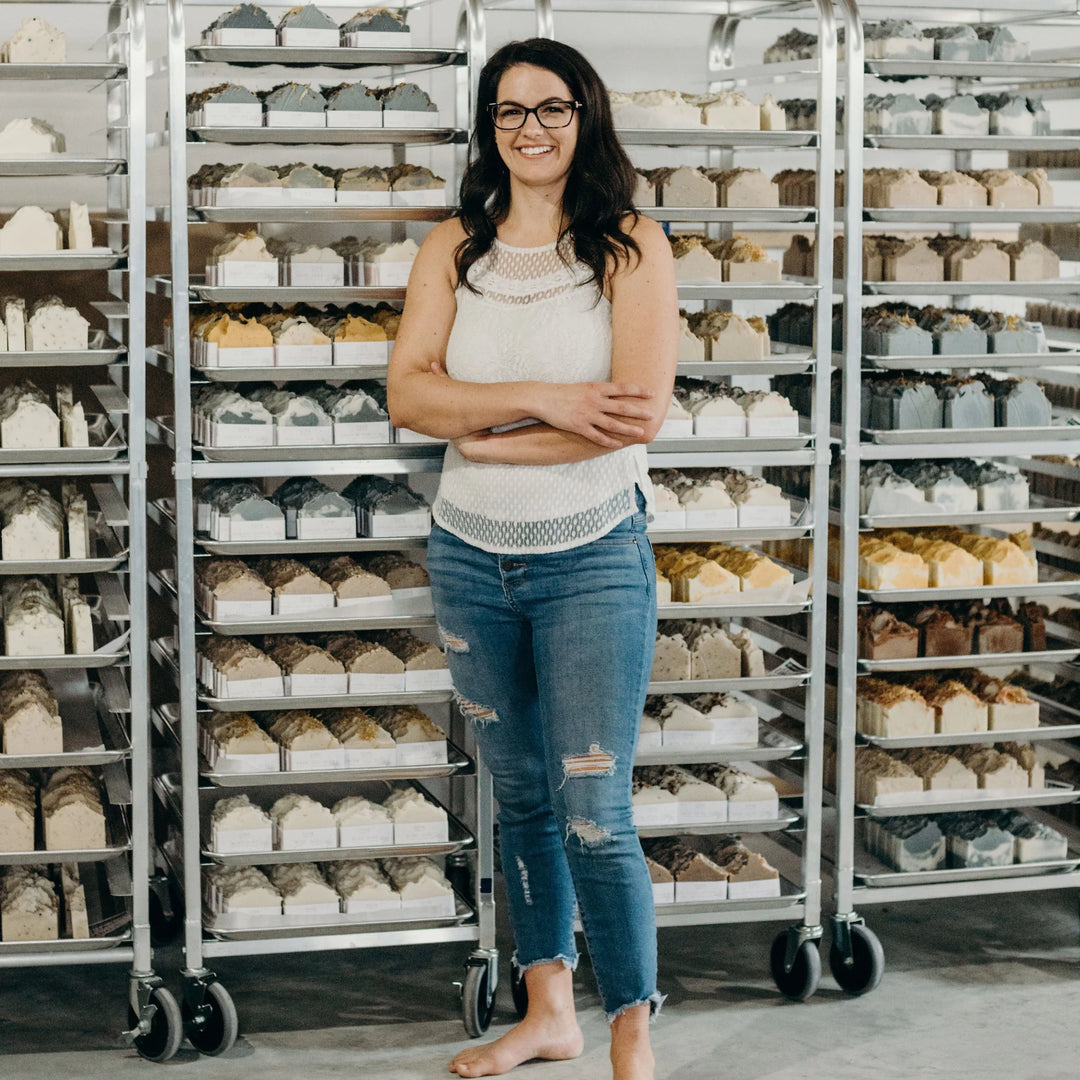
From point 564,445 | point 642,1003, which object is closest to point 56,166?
point 564,445

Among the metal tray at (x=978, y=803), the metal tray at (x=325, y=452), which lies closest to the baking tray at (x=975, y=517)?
the metal tray at (x=978, y=803)

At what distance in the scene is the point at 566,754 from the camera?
134 inches

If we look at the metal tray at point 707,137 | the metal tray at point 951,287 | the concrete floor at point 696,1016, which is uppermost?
the metal tray at point 707,137

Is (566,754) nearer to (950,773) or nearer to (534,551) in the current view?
(534,551)

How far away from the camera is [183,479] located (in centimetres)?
385

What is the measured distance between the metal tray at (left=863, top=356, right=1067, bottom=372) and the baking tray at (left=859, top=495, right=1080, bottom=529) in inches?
14.7

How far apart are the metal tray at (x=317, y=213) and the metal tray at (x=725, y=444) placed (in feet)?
2.49

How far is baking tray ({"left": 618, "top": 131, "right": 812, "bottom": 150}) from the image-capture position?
398 centimetres

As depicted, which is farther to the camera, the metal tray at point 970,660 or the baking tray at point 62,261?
the metal tray at point 970,660

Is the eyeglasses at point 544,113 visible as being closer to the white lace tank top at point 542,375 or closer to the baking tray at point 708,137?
the white lace tank top at point 542,375

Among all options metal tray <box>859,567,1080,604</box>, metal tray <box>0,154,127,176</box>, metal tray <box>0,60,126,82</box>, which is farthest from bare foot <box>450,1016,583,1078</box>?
metal tray <box>0,60,126,82</box>

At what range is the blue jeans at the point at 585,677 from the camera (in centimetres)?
334

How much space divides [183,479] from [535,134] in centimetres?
116

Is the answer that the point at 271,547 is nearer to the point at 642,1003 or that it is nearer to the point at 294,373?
the point at 294,373
